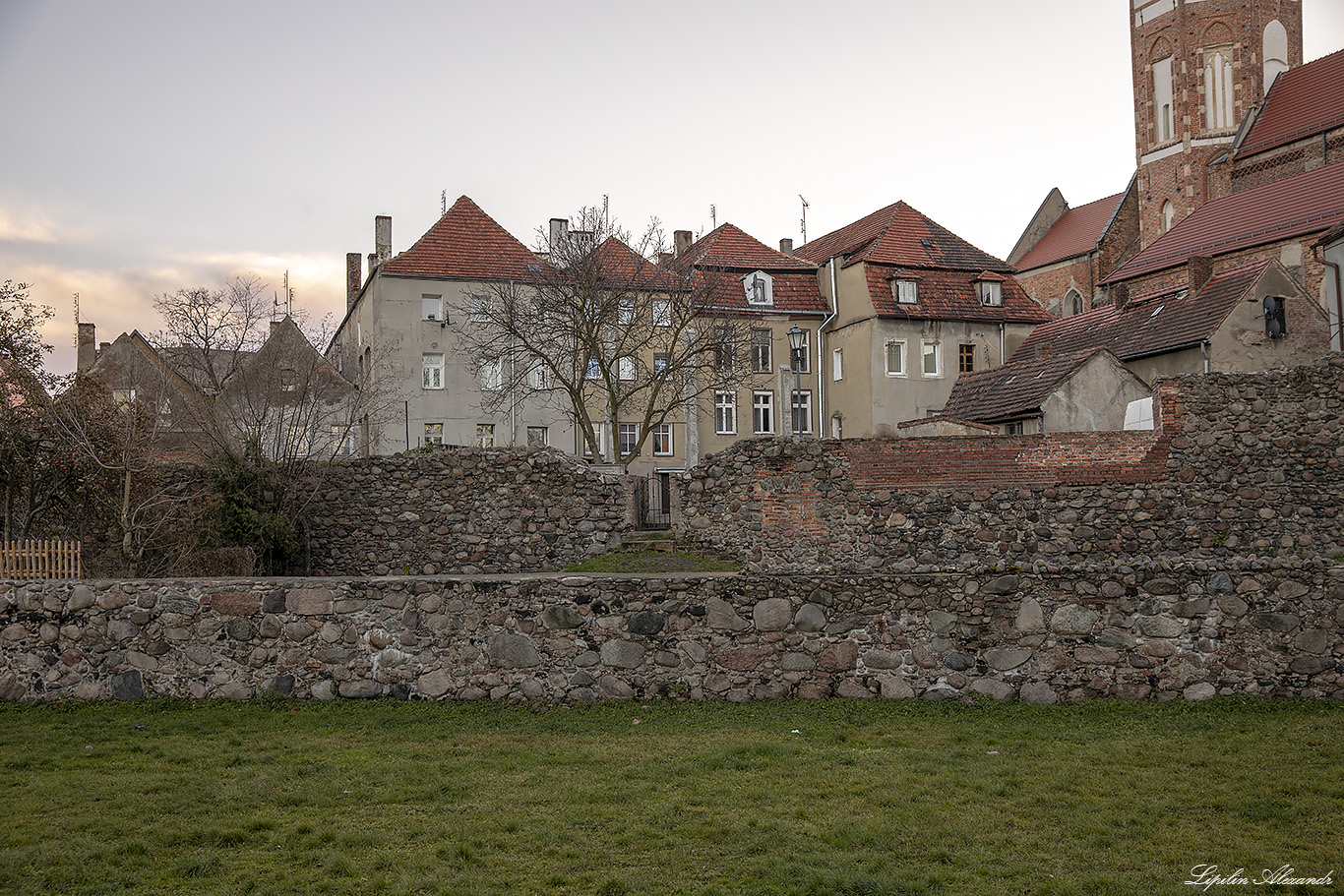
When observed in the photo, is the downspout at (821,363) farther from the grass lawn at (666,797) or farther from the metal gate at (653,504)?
the grass lawn at (666,797)

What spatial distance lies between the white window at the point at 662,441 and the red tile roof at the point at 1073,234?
26.8 m

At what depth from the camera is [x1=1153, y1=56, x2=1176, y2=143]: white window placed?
48375 mm

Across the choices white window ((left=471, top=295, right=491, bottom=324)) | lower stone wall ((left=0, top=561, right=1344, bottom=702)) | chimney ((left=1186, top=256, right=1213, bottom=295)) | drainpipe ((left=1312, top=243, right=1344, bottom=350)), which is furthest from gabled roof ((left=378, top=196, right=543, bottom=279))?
lower stone wall ((left=0, top=561, right=1344, bottom=702))

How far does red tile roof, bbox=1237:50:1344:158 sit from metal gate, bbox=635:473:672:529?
29673 mm

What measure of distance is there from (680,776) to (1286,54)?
51840 millimetres

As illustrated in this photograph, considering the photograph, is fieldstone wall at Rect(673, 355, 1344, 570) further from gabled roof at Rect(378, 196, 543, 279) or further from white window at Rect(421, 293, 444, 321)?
white window at Rect(421, 293, 444, 321)

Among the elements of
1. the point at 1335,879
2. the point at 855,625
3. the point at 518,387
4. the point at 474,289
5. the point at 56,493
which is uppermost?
the point at 474,289

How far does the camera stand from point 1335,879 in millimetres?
4820

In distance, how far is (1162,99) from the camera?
48.8 metres

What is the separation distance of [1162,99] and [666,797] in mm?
51621

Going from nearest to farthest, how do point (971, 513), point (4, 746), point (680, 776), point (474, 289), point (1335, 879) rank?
point (1335, 879), point (680, 776), point (4, 746), point (971, 513), point (474, 289)

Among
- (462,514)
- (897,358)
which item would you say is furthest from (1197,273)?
(462,514)

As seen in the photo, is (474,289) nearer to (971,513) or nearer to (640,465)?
(640,465)

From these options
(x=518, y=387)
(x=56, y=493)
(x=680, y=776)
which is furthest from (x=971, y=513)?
(x=518, y=387)
